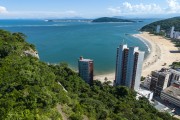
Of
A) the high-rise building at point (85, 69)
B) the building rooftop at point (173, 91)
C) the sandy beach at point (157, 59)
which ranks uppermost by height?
the high-rise building at point (85, 69)

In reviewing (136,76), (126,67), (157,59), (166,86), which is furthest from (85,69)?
(157,59)

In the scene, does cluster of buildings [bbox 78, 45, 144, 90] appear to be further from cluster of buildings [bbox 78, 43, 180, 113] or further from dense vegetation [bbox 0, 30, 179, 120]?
dense vegetation [bbox 0, 30, 179, 120]

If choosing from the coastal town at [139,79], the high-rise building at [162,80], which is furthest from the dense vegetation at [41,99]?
the high-rise building at [162,80]

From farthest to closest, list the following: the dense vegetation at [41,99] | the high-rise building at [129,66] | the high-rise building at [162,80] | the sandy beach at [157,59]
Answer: the sandy beach at [157,59], the high-rise building at [162,80], the high-rise building at [129,66], the dense vegetation at [41,99]

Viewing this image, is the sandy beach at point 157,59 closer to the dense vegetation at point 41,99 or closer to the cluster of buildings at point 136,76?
the cluster of buildings at point 136,76

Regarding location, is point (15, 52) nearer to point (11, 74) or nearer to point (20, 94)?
point (11, 74)

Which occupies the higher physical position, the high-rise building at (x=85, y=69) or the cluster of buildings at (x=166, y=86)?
the high-rise building at (x=85, y=69)

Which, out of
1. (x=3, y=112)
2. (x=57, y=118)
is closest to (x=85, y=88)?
(x=57, y=118)

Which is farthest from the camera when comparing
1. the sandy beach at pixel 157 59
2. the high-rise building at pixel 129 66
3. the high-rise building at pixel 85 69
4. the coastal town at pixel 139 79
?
the sandy beach at pixel 157 59
